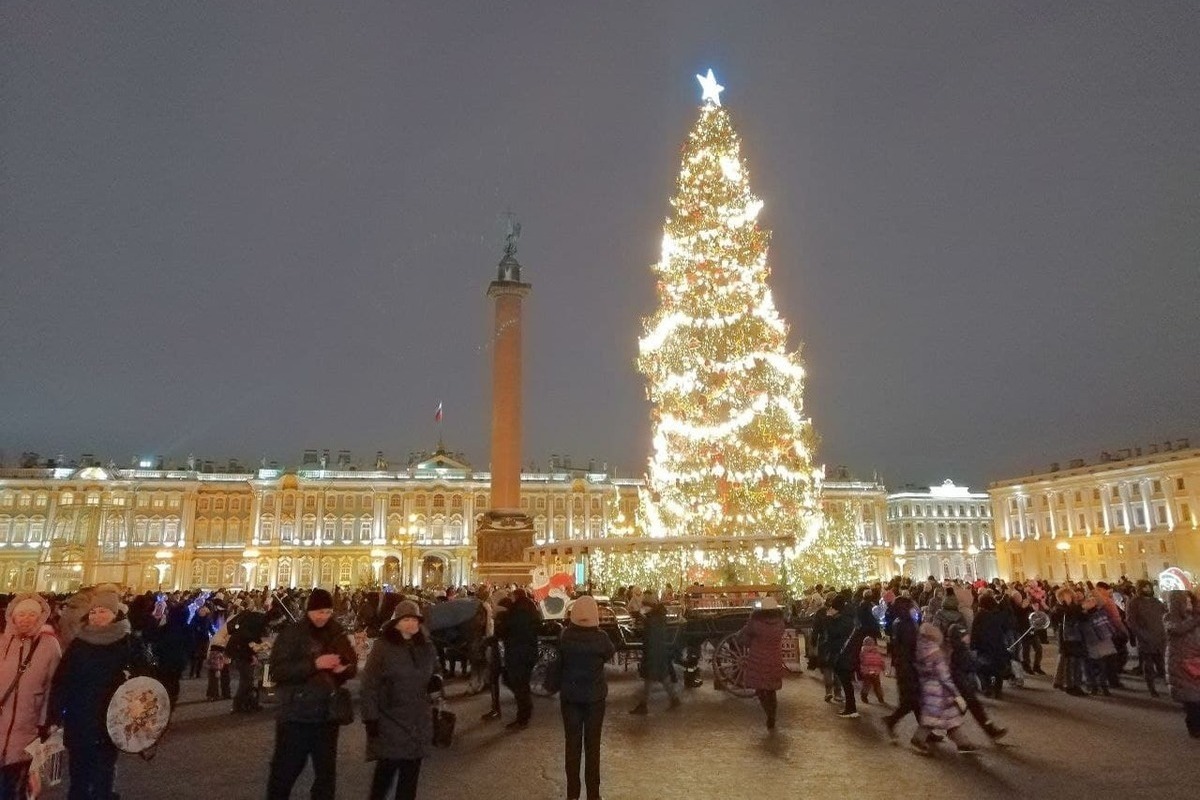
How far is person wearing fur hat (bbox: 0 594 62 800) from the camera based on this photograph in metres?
5.41

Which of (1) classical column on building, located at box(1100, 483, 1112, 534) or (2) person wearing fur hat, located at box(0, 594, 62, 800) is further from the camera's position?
(1) classical column on building, located at box(1100, 483, 1112, 534)

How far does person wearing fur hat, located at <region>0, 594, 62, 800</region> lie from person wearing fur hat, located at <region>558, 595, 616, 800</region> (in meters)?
3.44

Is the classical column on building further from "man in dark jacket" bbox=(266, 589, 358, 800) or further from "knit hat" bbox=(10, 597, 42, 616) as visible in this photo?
"knit hat" bbox=(10, 597, 42, 616)

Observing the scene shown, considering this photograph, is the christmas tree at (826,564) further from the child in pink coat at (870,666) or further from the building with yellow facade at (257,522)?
the building with yellow facade at (257,522)

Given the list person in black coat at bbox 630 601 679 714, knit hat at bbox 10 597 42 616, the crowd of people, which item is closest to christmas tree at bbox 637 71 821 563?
the crowd of people

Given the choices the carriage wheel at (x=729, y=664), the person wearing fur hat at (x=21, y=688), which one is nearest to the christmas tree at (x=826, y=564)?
the carriage wheel at (x=729, y=664)

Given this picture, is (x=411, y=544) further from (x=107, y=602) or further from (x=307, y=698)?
(x=307, y=698)

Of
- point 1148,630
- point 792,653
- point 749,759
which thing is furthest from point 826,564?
point 749,759

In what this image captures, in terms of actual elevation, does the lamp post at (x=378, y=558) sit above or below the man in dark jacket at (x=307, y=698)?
above

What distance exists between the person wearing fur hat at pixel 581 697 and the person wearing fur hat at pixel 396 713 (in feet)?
4.51

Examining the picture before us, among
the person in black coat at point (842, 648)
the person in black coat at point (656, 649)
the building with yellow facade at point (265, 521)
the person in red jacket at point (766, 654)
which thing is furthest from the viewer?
the building with yellow facade at point (265, 521)

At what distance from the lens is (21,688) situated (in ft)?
17.9

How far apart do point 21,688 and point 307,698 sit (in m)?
1.91

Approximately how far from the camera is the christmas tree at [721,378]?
2180 centimetres
